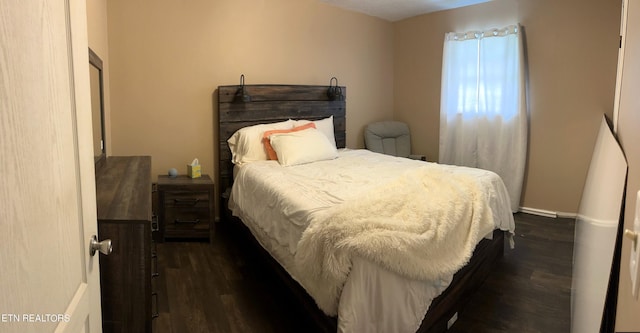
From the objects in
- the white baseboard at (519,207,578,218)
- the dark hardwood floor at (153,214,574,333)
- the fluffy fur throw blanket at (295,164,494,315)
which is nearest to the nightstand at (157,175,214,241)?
the dark hardwood floor at (153,214,574,333)

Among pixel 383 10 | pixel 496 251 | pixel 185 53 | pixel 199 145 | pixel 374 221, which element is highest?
pixel 383 10

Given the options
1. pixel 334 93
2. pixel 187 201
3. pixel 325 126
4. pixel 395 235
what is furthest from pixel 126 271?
pixel 334 93

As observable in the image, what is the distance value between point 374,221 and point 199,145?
260 cm

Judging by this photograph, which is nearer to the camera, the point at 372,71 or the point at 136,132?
the point at 136,132

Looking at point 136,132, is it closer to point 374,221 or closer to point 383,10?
point 374,221

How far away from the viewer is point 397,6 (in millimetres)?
4781

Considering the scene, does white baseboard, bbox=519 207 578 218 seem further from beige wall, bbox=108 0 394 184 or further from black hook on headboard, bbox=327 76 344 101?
beige wall, bbox=108 0 394 184

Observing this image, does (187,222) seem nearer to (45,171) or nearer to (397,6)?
(45,171)

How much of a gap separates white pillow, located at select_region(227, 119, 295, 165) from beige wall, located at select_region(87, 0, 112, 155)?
3.58 ft

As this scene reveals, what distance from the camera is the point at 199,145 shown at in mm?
4023

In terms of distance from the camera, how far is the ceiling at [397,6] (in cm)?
461

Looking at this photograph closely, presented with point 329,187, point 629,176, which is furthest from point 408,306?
point 629,176

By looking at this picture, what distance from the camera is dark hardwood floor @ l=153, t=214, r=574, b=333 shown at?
91.2 inches

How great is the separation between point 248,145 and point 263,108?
0.56m
